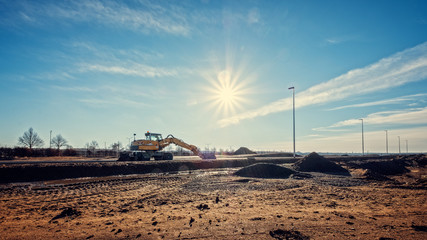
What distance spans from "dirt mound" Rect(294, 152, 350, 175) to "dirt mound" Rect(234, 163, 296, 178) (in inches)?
216

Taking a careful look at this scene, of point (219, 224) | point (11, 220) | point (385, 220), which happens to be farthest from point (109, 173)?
point (385, 220)

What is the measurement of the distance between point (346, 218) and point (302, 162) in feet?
63.2

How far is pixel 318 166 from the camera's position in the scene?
23328 mm

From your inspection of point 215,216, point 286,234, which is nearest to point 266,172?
point 215,216

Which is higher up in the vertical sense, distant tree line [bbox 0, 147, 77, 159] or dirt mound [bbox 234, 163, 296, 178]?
dirt mound [bbox 234, 163, 296, 178]

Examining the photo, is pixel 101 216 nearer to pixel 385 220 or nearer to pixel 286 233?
pixel 286 233

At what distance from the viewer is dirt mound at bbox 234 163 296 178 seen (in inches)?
722

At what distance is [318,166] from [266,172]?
7707mm

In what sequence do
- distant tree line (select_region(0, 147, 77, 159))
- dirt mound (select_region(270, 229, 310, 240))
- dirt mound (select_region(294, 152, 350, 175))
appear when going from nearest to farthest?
dirt mound (select_region(270, 229, 310, 240)) < dirt mound (select_region(294, 152, 350, 175)) < distant tree line (select_region(0, 147, 77, 159))

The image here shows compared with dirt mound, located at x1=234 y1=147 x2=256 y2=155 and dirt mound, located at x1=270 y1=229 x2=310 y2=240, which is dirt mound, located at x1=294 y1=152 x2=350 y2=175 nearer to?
dirt mound, located at x1=270 y1=229 x2=310 y2=240

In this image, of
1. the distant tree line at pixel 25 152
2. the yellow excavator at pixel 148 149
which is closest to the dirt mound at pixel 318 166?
the yellow excavator at pixel 148 149

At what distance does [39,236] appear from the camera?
531cm

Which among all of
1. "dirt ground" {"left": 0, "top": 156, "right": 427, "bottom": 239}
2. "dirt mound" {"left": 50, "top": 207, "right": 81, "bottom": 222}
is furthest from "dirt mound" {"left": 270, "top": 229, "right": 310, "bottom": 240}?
"dirt mound" {"left": 50, "top": 207, "right": 81, "bottom": 222}

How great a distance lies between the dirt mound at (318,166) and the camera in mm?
22500
